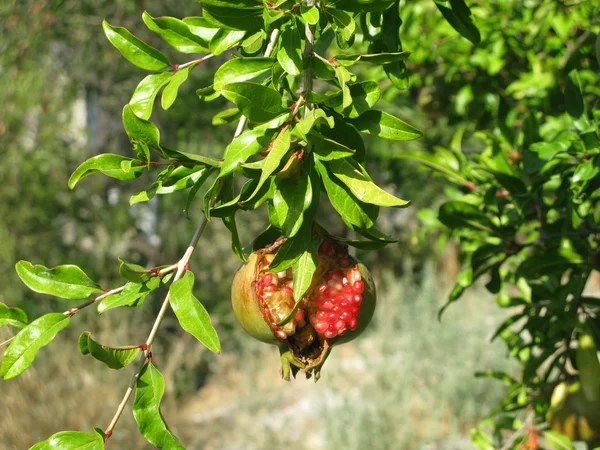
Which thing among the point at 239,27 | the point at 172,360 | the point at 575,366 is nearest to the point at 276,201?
the point at 239,27

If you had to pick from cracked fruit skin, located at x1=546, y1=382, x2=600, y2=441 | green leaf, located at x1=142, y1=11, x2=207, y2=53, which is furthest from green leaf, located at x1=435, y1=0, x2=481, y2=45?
cracked fruit skin, located at x1=546, y1=382, x2=600, y2=441

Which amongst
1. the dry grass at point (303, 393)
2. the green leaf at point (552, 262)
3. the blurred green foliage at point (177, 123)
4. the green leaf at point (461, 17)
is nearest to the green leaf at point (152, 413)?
the green leaf at point (461, 17)

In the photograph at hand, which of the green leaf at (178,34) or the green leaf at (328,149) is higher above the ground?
the green leaf at (178,34)

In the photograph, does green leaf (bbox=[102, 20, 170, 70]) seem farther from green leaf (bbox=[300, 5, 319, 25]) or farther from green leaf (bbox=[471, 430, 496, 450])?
green leaf (bbox=[471, 430, 496, 450])

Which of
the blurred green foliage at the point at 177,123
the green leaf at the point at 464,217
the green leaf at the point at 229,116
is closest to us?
the green leaf at the point at 229,116

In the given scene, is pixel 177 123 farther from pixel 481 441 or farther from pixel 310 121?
pixel 310 121

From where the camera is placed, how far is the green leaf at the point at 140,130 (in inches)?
27.0

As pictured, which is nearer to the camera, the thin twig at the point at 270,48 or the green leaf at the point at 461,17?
the thin twig at the point at 270,48

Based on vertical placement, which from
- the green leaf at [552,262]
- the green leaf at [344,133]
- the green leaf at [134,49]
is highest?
the green leaf at [134,49]

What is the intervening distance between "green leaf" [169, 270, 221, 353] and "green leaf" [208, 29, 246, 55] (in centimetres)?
26

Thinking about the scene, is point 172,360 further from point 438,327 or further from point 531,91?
point 531,91

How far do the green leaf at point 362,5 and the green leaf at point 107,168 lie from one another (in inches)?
10.6

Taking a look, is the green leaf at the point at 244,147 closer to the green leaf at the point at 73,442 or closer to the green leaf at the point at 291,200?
the green leaf at the point at 291,200

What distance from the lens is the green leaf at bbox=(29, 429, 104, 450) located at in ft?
2.21
